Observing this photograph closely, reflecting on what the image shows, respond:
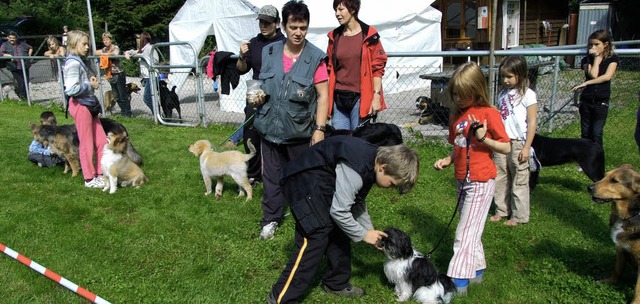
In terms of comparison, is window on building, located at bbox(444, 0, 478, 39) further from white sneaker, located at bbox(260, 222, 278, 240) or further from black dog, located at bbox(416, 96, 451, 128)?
white sneaker, located at bbox(260, 222, 278, 240)

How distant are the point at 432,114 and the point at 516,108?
204 inches

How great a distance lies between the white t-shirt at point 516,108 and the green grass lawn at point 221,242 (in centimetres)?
96

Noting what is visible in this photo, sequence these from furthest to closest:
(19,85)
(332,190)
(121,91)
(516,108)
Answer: (19,85) < (121,91) < (516,108) < (332,190)

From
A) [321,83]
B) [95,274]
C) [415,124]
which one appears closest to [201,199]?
[95,274]

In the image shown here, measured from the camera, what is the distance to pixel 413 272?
3.34m

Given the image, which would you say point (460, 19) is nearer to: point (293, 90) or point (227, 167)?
point (227, 167)

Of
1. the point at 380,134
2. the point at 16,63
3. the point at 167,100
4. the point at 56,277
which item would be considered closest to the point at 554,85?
→ the point at 380,134

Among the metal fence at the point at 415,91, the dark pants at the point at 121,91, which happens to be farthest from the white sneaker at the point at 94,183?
the dark pants at the point at 121,91

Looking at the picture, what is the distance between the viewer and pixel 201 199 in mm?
5613

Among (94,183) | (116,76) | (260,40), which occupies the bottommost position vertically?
(94,183)

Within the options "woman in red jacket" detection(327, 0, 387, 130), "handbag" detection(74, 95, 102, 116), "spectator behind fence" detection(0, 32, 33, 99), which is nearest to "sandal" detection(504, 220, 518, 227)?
"woman in red jacket" detection(327, 0, 387, 130)

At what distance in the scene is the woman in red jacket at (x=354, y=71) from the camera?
483 centimetres

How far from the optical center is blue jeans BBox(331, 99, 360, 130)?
16.3ft

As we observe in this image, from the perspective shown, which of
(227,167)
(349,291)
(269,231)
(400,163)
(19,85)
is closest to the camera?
(400,163)
